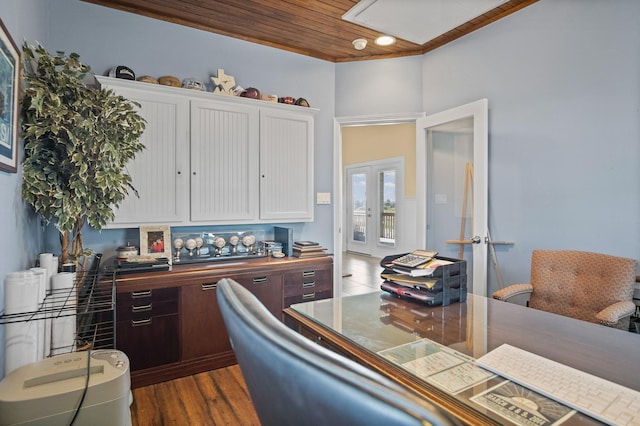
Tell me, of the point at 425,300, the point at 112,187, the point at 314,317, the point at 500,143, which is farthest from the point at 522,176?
the point at 112,187

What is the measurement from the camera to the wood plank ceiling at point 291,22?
2.72 meters

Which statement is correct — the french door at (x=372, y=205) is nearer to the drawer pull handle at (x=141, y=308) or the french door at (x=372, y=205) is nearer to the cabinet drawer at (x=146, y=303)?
the cabinet drawer at (x=146, y=303)

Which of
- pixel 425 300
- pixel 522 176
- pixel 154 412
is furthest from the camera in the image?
pixel 522 176

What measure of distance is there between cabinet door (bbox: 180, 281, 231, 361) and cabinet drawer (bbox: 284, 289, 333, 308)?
0.59m

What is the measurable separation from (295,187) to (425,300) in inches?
77.5

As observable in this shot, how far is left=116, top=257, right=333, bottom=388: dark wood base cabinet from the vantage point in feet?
7.64

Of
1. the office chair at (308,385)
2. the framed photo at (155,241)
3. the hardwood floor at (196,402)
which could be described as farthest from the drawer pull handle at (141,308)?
the office chair at (308,385)

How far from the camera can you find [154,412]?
208 cm

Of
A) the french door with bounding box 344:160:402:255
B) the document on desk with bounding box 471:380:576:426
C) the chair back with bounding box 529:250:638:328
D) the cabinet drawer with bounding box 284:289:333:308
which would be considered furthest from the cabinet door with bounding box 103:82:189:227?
the french door with bounding box 344:160:402:255

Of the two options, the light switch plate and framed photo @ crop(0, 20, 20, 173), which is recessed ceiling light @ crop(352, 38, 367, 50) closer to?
the light switch plate

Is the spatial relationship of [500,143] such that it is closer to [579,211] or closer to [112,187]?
[579,211]

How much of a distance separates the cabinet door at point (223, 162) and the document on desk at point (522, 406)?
2.47 metres

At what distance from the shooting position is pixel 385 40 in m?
3.31

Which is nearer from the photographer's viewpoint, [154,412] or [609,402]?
[609,402]
